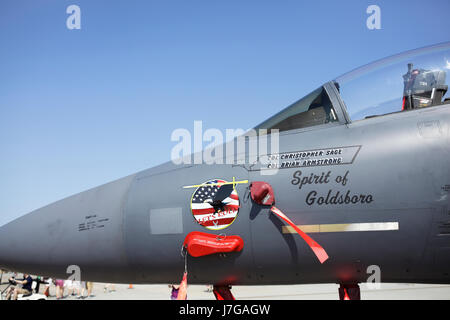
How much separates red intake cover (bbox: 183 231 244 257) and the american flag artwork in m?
0.10

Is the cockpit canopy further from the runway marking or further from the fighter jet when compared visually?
the runway marking

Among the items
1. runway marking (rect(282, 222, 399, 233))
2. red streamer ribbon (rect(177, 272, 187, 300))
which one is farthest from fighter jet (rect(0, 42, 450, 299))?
red streamer ribbon (rect(177, 272, 187, 300))

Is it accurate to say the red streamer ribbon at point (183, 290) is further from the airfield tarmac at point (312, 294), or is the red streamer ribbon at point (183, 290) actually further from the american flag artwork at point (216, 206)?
the airfield tarmac at point (312, 294)

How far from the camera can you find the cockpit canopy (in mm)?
4145

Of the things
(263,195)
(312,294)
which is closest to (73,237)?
(263,195)

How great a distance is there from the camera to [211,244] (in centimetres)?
375

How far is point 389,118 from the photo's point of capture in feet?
13.0

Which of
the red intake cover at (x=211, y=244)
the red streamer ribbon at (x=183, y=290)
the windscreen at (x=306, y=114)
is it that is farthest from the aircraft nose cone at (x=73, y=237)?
the windscreen at (x=306, y=114)

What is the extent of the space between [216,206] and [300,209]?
2.57 ft

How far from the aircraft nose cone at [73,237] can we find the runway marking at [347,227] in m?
1.74

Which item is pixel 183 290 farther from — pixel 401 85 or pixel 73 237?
pixel 401 85
